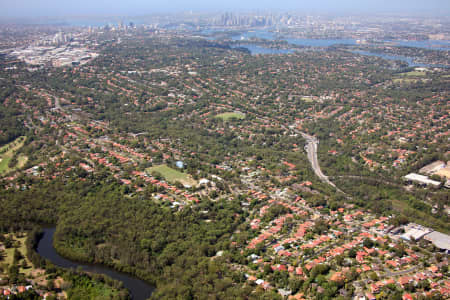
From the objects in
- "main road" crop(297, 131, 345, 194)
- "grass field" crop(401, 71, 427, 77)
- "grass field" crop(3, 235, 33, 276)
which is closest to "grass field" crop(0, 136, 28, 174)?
"grass field" crop(3, 235, 33, 276)

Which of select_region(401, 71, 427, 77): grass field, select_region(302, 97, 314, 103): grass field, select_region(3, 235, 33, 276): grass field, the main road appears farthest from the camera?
select_region(401, 71, 427, 77): grass field

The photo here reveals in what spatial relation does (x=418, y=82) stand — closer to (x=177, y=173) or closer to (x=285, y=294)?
(x=177, y=173)

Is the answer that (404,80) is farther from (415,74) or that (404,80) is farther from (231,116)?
(231,116)

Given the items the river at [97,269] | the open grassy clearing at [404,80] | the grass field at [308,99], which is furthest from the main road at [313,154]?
the open grassy clearing at [404,80]

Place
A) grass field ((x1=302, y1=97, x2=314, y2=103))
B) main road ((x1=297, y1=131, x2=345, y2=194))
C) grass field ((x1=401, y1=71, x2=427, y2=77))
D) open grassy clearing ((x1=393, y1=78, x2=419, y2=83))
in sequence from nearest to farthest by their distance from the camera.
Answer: main road ((x1=297, y1=131, x2=345, y2=194)) → grass field ((x1=302, y1=97, x2=314, y2=103)) → open grassy clearing ((x1=393, y1=78, x2=419, y2=83)) → grass field ((x1=401, y1=71, x2=427, y2=77))

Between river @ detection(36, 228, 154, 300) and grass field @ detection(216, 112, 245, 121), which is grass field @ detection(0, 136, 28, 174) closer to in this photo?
river @ detection(36, 228, 154, 300)

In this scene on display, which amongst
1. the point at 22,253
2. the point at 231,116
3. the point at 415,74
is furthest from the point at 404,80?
the point at 22,253
